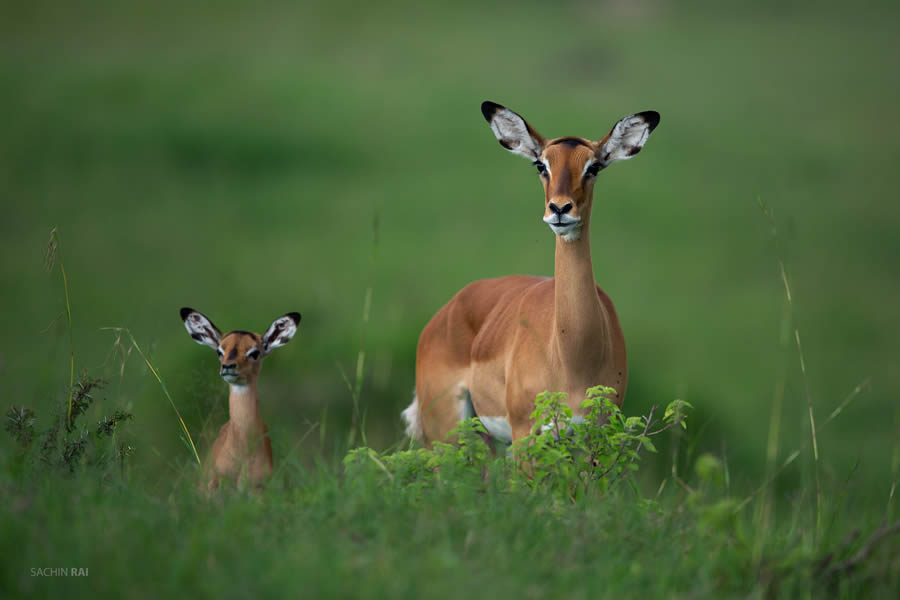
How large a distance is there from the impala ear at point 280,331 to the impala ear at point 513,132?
1.65 metres

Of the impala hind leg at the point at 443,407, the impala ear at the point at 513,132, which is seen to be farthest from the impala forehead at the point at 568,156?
the impala hind leg at the point at 443,407

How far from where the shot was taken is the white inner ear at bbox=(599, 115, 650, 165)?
541 cm

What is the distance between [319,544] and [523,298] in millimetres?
3432

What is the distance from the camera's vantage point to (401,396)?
11.7 m

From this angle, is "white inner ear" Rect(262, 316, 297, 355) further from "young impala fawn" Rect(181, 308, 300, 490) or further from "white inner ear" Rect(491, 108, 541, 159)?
"white inner ear" Rect(491, 108, 541, 159)

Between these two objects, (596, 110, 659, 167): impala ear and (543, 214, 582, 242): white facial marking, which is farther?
(596, 110, 659, 167): impala ear

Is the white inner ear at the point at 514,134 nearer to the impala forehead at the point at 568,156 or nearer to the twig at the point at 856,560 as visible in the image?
the impala forehead at the point at 568,156

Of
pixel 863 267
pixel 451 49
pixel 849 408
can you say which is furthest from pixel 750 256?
pixel 451 49

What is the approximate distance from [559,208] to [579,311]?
69cm

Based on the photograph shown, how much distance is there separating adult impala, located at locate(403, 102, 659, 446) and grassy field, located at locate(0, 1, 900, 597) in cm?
69

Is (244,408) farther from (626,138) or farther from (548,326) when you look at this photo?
(626,138)

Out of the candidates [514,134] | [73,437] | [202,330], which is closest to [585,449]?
[514,134]

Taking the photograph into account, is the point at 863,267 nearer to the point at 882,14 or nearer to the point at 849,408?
the point at 849,408

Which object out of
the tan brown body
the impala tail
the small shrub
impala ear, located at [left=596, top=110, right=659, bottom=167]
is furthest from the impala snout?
the impala tail
